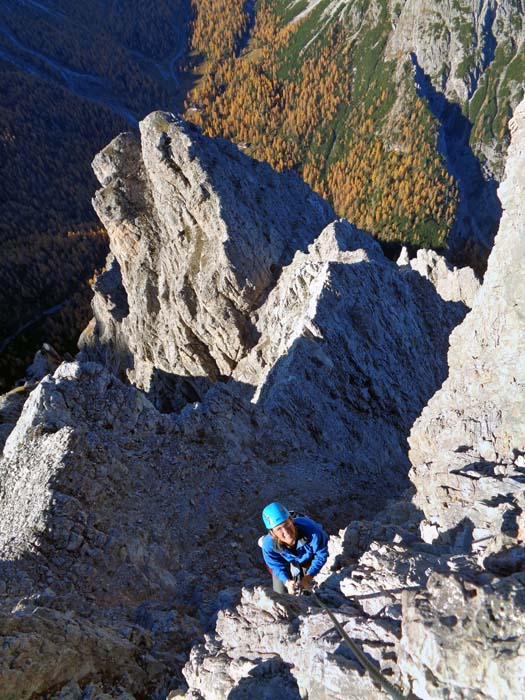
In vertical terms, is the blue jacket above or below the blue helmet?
below

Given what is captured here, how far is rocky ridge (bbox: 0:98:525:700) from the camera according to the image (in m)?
10.0

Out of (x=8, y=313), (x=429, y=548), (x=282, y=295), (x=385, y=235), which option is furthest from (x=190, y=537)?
(x=385, y=235)

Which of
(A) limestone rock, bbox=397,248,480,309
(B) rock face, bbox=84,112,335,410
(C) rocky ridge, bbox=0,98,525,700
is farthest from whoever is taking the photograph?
(B) rock face, bbox=84,112,335,410

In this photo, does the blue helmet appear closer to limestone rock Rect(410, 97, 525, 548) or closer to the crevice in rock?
limestone rock Rect(410, 97, 525, 548)

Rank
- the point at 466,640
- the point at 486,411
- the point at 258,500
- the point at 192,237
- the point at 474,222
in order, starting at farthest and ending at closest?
the point at 474,222 < the point at 192,237 < the point at 258,500 < the point at 486,411 < the point at 466,640

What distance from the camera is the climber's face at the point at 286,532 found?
13047 mm

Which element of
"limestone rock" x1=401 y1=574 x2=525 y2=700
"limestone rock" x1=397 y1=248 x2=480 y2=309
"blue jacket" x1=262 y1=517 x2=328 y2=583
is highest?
"limestone rock" x1=397 y1=248 x2=480 y2=309

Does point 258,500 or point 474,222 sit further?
point 474,222

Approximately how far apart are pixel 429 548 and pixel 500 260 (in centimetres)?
1117

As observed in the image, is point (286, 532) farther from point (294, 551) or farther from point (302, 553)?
point (302, 553)

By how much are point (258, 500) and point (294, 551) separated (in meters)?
11.5

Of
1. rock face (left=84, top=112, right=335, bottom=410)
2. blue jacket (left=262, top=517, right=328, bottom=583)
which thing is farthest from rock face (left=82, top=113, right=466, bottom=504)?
blue jacket (left=262, top=517, right=328, bottom=583)

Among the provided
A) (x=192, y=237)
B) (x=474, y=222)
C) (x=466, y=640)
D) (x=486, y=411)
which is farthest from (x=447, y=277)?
(x=474, y=222)

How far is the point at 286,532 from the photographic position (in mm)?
13125
